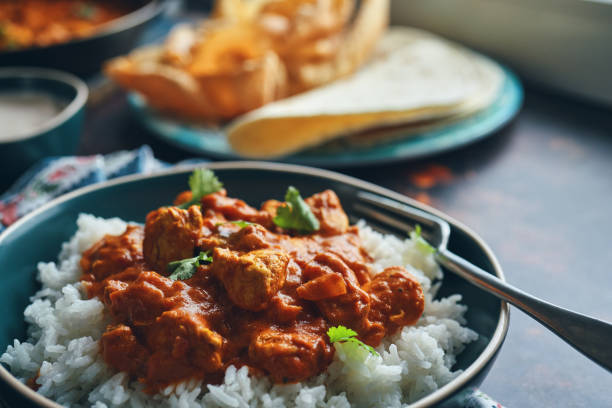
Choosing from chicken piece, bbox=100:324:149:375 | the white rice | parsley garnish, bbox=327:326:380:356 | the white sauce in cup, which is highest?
parsley garnish, bbox=327:326:380:356

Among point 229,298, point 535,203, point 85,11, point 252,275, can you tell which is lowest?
point 535,203

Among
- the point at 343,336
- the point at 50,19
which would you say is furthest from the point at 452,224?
the point at 50,19

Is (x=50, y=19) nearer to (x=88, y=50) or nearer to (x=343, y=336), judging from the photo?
(x=88, y=50)

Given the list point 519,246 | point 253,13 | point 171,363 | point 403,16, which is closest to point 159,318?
point 171,363

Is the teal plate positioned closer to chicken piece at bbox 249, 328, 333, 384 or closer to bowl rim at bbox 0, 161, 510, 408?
bowl rim at bbox 0, 161, 510, 408

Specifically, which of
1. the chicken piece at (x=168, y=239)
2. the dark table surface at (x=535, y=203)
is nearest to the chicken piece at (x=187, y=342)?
the chicken piece at (x=168, y=239)

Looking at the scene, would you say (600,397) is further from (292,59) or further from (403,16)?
(403,16)

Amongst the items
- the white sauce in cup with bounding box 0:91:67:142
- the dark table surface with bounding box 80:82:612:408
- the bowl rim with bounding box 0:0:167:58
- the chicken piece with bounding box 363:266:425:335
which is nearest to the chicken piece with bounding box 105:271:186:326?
the chicken piece with bounding box 363:266:425:335
